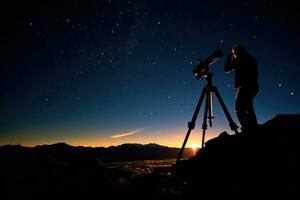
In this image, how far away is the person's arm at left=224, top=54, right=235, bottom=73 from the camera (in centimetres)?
570

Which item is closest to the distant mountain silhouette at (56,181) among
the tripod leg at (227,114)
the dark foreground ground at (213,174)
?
the dark foreground ground at (213,174)

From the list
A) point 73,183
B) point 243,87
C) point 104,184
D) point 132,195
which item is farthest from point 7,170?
point 243,87

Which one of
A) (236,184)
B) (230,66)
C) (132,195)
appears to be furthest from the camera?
(230,66)

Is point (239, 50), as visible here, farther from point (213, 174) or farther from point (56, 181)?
point (56, 181)

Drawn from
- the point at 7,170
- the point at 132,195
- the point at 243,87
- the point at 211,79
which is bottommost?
the point at 132,195

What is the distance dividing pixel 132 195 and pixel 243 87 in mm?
3726

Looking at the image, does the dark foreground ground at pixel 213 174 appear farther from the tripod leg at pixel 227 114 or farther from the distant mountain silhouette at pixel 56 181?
the tripod leg at pixel 227 114

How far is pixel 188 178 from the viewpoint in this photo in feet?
15.4

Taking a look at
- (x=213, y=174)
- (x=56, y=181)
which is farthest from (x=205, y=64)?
(x=56, y=181)

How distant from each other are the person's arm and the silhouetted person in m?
0.19

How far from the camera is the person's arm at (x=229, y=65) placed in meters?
5.70

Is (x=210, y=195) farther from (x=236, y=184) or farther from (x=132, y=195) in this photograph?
(x=132, y=195)

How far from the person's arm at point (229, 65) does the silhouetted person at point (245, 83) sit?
7.4 inches

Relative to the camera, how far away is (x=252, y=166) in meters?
3.68
